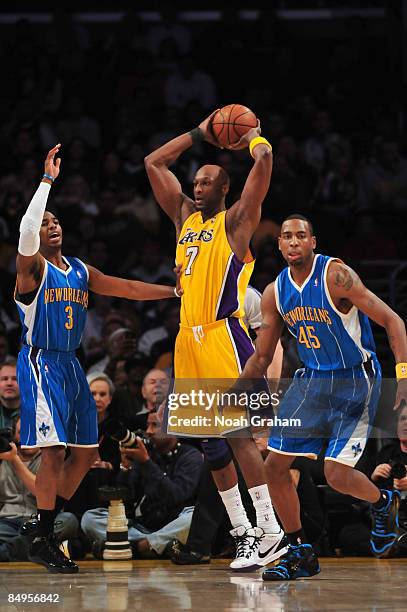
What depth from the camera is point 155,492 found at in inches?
300

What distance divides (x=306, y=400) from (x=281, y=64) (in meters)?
7.92

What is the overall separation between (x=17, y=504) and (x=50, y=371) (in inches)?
62.6

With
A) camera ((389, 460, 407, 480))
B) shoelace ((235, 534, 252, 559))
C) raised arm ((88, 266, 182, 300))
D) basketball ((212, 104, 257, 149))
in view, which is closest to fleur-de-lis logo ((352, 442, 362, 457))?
shoelace ((235, 534, 252, 559))

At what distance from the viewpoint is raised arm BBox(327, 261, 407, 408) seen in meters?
6.03

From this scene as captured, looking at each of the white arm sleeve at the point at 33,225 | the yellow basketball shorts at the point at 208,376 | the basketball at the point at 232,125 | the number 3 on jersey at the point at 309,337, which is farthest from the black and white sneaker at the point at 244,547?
the basketball at the point at 232,125

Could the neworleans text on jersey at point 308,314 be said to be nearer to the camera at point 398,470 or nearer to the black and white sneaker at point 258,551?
the black and white sneaker at point 258,551

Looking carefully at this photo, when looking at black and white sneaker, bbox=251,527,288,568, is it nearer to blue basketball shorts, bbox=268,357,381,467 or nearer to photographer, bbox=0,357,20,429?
blue basketball shorts, bbox=268,357,381,467

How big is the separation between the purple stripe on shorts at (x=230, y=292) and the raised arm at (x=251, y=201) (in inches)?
2.5

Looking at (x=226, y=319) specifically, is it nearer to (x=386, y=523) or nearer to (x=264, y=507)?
(x=264, y=507)

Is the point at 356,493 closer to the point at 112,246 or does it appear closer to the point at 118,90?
the point at 112,246

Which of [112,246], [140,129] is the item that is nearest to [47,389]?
[112,246]

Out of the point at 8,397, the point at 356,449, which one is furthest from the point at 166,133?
the point at 356,449

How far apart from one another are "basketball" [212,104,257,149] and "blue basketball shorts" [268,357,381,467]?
1.54 meters

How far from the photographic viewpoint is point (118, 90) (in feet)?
43.8
